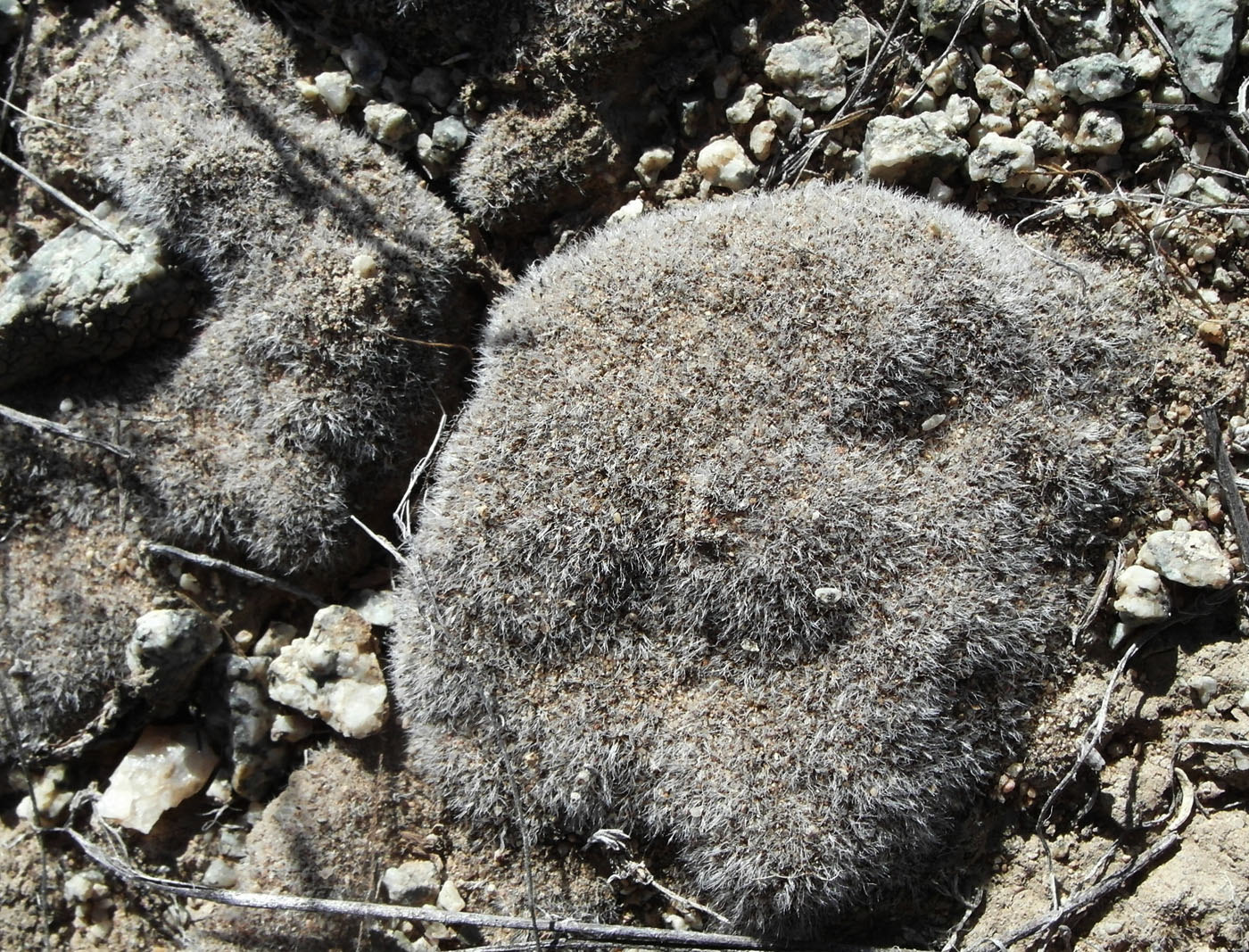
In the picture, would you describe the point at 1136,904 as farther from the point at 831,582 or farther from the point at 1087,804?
the point at 831,582

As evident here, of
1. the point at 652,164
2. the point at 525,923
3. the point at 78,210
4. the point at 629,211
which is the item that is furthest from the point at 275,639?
the point at 652,164

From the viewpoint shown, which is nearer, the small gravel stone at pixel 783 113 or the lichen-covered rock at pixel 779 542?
the lichen-covered rock at pixel 779 542

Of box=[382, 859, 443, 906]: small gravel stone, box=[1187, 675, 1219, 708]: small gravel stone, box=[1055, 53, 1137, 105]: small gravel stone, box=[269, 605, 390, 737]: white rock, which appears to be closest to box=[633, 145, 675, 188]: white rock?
box=[1055, 53, 1137, 105]: small gravel stone

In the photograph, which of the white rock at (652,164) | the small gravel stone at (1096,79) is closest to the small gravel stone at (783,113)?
the white rock at (652,164)

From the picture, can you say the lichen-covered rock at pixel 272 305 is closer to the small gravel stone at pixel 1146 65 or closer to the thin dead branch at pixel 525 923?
the thin dead branch at pixel 525 923

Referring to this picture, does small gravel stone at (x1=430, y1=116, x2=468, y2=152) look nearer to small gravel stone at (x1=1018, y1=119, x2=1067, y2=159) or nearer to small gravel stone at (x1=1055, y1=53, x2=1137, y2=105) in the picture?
small gravel stone at (x1=1018, y1=119, x2=1067, y2=159)

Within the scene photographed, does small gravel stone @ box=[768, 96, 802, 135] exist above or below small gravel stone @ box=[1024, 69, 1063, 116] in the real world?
above
